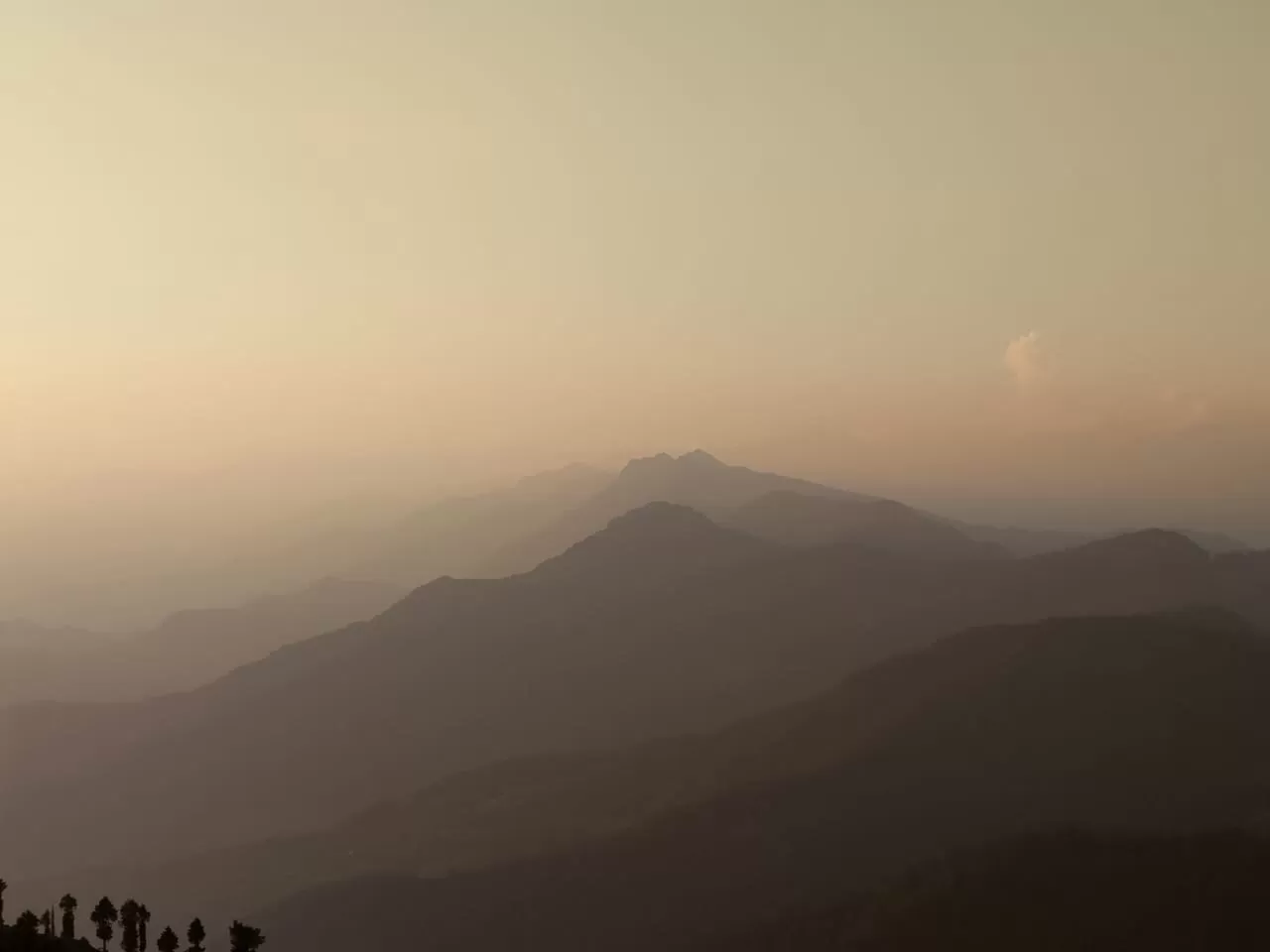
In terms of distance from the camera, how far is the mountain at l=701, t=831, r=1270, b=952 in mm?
128000

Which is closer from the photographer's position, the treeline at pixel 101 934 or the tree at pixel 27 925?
the treeline at pixel 101 934

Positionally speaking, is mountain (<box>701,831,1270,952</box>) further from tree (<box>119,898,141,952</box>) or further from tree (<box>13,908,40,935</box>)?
tree (<box>13,908,40,935</box>)

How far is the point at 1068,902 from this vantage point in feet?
448

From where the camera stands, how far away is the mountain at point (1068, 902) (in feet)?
420

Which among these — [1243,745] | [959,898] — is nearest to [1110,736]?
[1243,745]

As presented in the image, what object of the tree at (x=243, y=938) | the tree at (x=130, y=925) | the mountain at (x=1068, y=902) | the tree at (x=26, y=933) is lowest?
the mountain at (x=1068, y=902)

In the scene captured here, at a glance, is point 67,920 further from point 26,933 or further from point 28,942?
point 28,942

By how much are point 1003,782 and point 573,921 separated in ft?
304

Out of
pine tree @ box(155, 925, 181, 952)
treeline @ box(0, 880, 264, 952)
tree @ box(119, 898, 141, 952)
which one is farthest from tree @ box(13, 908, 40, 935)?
pine tree @ box(155, 925, 181, 952)

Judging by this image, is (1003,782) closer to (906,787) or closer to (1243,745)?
(906,787)

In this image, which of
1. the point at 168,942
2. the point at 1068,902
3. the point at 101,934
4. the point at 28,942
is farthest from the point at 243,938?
the point at 1068,902

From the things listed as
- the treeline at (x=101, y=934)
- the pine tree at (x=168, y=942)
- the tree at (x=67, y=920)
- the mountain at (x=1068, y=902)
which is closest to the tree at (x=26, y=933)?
the treeline at (x=101, y=934)

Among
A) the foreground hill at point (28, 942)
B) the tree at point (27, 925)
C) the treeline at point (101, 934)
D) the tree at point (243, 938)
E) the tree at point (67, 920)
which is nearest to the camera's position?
the foreground hill at point (28, 942)

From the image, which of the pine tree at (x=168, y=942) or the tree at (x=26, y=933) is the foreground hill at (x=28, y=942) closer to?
the tree at (x=26, y=933)
